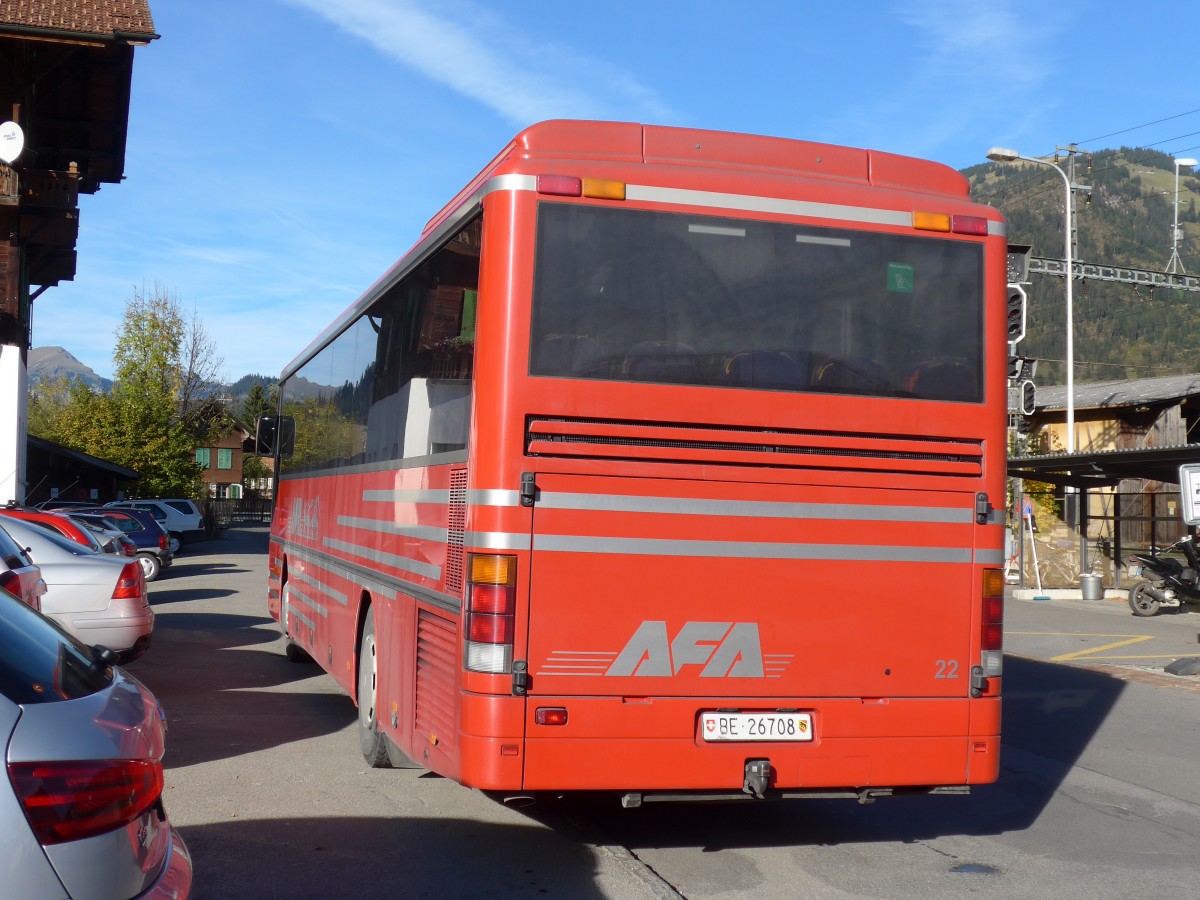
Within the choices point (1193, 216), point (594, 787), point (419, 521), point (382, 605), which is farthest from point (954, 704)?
point (1193, 216)

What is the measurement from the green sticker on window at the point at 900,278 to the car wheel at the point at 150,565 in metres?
24.6

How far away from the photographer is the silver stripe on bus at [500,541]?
5.48 metres

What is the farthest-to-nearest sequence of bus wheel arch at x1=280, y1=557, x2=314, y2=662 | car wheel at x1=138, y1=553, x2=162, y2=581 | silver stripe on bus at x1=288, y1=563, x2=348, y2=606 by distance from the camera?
car wheel at x1=138, y1=553, x2=162, y2=581, bus wheel arch at x1=280, y1=557, x2=314, y2=662, silver stripe on bus at x1=288, y1=563, x2=348, y2=606

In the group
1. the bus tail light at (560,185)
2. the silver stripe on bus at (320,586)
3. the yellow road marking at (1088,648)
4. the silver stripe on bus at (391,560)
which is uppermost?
the bus tail light at (560,185)

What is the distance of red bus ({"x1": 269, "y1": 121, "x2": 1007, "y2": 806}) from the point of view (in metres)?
5.56

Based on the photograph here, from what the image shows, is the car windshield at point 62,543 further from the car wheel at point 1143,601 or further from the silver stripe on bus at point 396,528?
the car wheel at point 1143,601

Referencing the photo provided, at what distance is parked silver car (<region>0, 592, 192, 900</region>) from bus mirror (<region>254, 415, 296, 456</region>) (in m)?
9.99

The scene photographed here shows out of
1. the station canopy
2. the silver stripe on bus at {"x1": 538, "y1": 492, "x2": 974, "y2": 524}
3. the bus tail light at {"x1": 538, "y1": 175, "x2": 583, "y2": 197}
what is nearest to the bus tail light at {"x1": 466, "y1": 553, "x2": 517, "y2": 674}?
the silver stripe on bus at {"x1": 538, "y1": 492, "x2": 974, "y2": 524}

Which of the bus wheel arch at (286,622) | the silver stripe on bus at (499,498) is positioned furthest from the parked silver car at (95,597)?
the silver stripe on bus at (499,498)

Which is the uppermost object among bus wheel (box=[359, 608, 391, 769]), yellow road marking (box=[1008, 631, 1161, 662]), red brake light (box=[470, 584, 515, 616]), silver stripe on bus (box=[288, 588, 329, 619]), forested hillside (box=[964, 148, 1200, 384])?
forested hillside (box=[964, 148, 1200, 384])

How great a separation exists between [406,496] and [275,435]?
301 inches

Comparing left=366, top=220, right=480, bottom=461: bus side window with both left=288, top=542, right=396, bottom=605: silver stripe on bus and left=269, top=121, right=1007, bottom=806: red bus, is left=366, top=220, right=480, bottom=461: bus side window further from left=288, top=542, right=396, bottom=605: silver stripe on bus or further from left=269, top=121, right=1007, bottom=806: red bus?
left=288, top=542, right=396, bottom=605: silver stripe on bus

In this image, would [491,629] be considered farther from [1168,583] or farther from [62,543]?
[1168,583]

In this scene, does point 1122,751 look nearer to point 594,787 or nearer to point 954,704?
point 954,704
